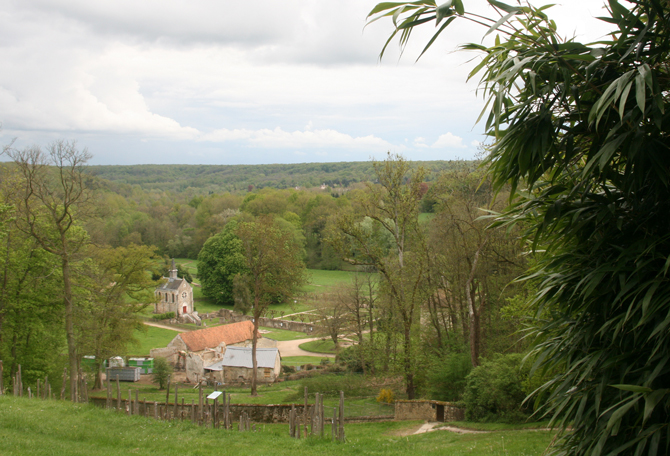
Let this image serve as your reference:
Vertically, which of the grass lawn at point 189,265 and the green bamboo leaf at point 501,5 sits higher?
the green bamboo leaf at point 501,5

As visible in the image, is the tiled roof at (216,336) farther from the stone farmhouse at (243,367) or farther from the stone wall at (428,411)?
the stone wall at (428,411)

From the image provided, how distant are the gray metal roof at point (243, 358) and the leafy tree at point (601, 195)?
2882cm

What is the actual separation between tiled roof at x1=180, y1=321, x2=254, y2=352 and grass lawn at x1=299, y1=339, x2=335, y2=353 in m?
5.46

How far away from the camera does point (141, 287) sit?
94.4ft

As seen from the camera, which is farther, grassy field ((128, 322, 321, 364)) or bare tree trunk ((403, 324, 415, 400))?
grassy field ((128, 322, 321, 364))

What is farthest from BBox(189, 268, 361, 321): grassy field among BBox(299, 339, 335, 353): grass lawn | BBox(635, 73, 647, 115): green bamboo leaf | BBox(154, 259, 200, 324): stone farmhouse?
BBox(635, 73, 647, 115): green bamboo leaf

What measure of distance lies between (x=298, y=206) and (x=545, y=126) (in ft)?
257

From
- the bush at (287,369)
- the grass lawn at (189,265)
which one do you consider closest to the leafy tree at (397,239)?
the bush at (287,369)

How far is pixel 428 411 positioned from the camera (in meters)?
16.3

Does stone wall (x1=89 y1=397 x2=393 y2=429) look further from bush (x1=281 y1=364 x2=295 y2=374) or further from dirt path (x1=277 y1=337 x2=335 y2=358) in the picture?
dirt path (x1=277 y1=337 x2=335 y2=358)

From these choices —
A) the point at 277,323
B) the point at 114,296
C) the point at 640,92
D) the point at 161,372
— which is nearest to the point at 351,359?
the point at 161,372

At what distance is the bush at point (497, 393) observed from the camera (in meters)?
14.0

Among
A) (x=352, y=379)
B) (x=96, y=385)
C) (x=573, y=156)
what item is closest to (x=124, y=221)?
(x=96, y=385)

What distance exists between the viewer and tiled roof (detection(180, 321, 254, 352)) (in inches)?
1335
